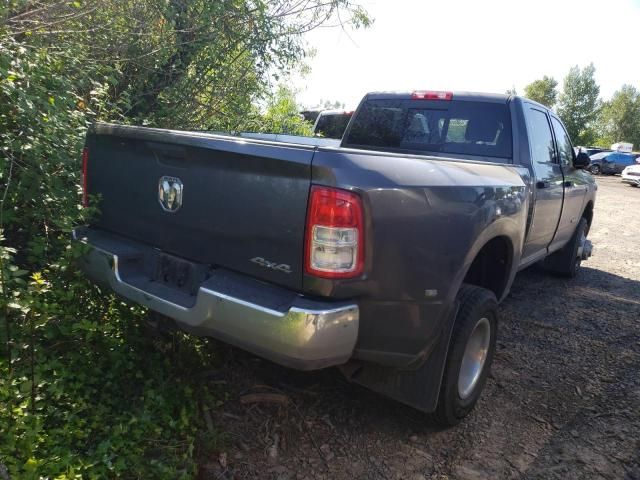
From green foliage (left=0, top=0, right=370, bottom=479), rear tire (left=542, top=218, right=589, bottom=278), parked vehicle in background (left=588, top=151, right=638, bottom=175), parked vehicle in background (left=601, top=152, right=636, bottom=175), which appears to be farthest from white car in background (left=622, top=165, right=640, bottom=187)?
green foliage (left=0, top=0, right=370, bottom=479)

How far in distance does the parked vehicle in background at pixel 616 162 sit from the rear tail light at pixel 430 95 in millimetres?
34453

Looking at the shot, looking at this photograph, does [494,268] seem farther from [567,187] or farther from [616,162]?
[616,162]

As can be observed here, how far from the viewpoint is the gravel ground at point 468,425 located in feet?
8.73

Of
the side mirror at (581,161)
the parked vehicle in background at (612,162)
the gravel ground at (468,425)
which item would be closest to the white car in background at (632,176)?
the parked vehicle in background at (612,162)

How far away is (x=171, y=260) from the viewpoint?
8.73 ft

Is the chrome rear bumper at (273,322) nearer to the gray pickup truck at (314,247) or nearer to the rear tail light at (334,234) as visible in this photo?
the gray pickup truck at (314,247)

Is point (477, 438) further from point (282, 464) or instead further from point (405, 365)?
point (282, 464)

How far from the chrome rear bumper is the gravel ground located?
2.36 feet

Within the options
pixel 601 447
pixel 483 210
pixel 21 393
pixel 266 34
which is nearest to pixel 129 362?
pixel 21 393

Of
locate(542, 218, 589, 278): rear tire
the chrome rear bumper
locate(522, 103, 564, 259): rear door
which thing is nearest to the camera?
the chrome rear bumper

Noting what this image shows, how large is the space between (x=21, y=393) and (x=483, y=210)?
2.59 meters

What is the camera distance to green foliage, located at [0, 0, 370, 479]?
7.98ft

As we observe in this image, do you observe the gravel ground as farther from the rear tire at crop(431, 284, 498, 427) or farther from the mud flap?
the mud flap

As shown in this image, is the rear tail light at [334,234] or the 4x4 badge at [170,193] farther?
the 4x4 badge at [170,193]
